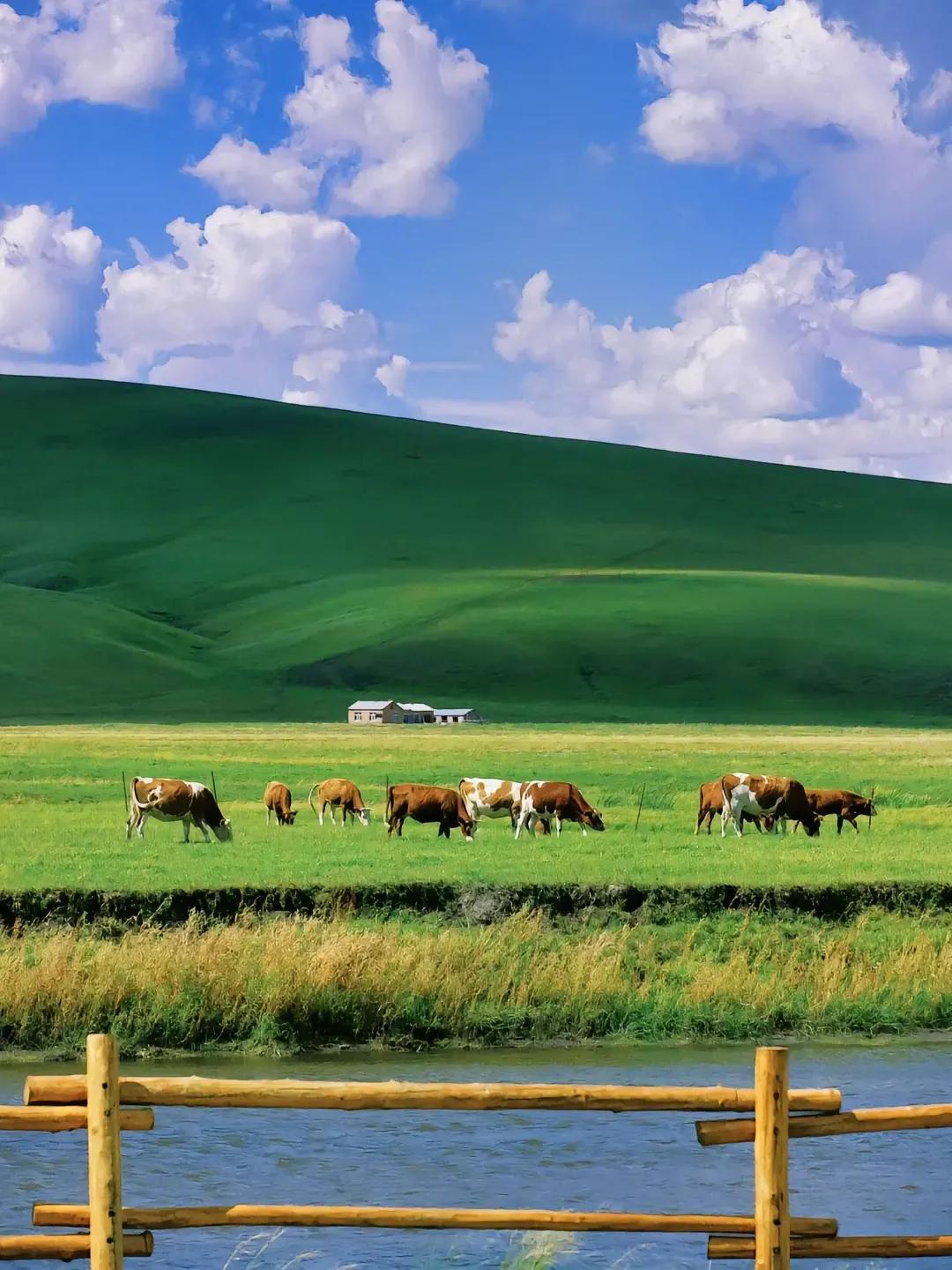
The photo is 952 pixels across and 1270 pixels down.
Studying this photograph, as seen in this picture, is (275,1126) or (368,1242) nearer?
(368,1242)

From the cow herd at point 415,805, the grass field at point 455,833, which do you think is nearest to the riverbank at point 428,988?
the grass field at point 455,833

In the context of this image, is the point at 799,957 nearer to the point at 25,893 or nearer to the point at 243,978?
the point at 243,978

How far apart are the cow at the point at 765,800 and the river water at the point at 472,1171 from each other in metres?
21.9

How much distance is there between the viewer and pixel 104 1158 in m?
9.98

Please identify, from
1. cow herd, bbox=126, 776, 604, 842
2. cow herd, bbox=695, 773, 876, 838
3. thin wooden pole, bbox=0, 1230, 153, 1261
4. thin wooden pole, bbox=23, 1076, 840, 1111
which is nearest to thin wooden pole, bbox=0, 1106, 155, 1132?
thin wooden pole, bbox=23, 1076, 840, 1111

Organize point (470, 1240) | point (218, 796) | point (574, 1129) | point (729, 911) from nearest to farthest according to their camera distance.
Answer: point (470, 1240)
point (574, 1129)
point (729, 911)
point (218, 796)

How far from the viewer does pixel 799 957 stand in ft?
85.4

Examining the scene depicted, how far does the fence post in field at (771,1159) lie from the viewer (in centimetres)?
1001

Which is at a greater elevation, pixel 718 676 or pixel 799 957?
pixel 718 676

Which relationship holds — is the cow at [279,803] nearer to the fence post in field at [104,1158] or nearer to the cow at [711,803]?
the cow at [711,803]

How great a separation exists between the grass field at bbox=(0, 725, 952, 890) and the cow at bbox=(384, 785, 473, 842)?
1.75 feet

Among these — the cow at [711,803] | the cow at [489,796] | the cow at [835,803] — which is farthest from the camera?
the cow at [835,803]

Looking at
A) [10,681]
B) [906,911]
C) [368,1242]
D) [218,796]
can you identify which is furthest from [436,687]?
[368,1242]

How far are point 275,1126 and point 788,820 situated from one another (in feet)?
107
